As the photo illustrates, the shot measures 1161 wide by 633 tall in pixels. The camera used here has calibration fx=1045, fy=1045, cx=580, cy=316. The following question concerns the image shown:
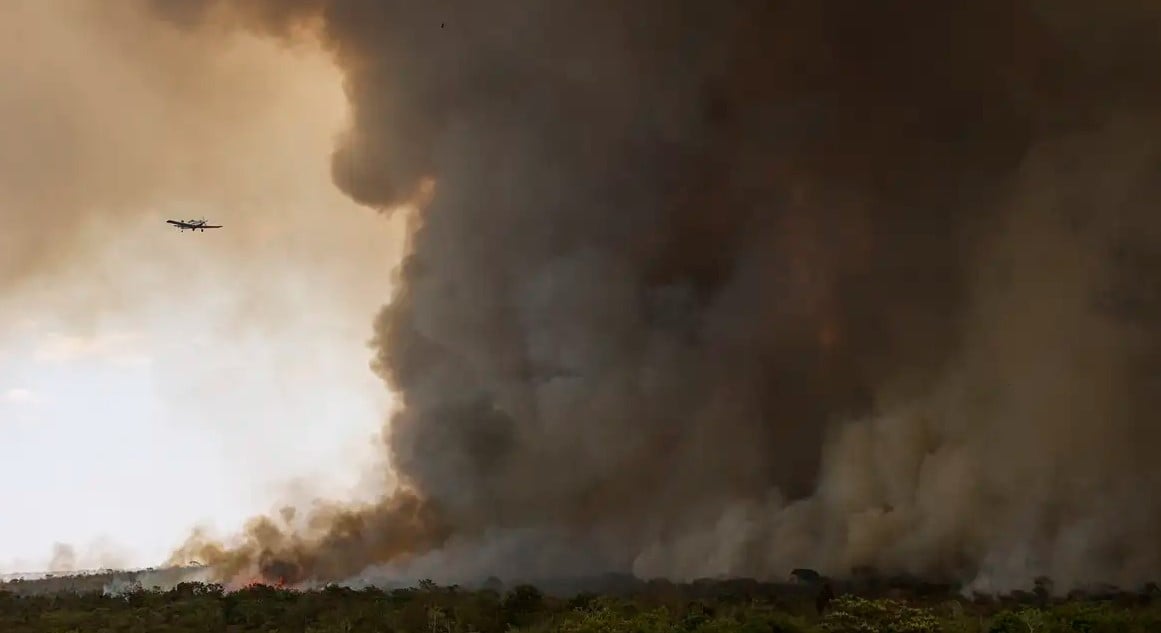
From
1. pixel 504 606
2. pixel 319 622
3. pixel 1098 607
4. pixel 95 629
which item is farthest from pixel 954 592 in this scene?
pixel 95 629

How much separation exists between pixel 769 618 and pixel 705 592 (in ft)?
64.3

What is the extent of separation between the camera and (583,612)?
172 ft

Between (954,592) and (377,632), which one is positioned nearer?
(377,632)

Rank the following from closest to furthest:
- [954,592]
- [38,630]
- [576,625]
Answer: [576,625] → [38,630] → [954,592]

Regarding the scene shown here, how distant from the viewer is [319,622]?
5450cm

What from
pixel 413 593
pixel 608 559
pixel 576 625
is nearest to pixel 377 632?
pixel 576 625

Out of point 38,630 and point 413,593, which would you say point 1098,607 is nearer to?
point 413,593

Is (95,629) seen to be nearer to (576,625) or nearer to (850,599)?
(576,625)

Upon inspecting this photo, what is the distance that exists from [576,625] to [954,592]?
98.0ft

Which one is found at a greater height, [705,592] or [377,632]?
[705,592]

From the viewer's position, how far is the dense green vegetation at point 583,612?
4691cm

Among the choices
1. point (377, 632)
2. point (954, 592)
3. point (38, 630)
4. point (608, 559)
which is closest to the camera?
point (377, 632)

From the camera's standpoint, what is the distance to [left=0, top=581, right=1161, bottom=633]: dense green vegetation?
46.9 metres

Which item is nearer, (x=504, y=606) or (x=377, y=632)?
(x=377, y=632)
